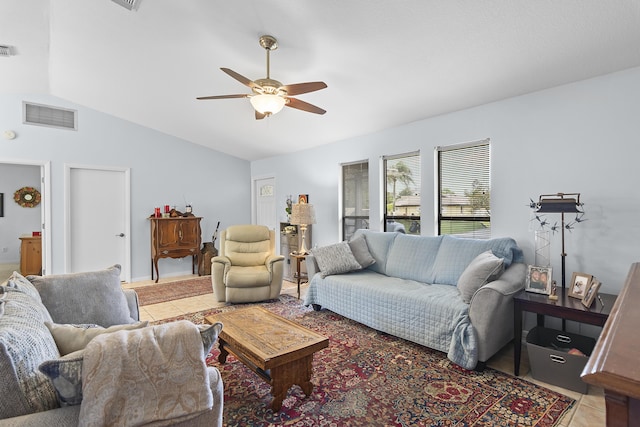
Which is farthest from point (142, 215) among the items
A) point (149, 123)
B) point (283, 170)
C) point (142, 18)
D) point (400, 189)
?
point (400, 189)

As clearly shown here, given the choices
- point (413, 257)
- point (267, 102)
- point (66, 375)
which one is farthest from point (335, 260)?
point (66, 375)

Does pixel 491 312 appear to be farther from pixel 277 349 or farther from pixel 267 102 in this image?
pixel 267 102

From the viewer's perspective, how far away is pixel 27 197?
6.91m

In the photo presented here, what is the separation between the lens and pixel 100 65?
370 centimetres

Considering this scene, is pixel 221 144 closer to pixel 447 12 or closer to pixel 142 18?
→ pixel 142 18

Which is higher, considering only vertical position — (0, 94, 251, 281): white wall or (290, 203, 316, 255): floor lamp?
(0, 94, 251, 281): white wall

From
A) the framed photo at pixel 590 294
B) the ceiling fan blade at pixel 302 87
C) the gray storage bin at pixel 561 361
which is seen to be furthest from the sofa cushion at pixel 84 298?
the framed photo at pixel 590 294

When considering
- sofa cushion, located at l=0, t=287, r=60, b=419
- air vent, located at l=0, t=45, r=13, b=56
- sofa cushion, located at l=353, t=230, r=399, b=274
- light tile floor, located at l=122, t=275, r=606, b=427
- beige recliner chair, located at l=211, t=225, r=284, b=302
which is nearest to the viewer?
sofa cushion, located at l=0, t=287, r=60, b=419

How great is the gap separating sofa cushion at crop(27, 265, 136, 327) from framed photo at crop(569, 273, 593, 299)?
3.29m

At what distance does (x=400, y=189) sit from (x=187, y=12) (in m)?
3.07

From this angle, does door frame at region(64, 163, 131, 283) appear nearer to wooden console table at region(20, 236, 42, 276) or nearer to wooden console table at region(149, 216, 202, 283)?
wooden console table at region(149, 216, 202, 283)

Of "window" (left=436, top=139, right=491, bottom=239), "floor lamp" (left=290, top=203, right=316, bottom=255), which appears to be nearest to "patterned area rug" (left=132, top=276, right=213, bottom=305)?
"floor lamp" (left=290, top=203, right=316, bottom=255)

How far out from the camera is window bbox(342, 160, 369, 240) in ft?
15.6

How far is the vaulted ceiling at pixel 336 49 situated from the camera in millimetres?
2201
